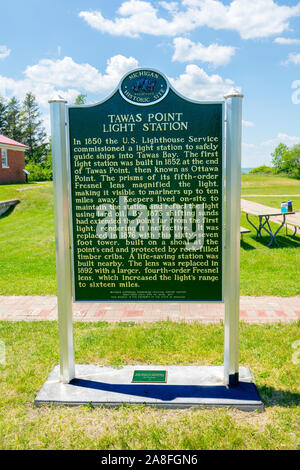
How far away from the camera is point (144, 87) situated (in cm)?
382

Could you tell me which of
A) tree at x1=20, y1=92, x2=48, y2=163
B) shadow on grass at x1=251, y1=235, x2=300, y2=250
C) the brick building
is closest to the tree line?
tree at x1=20, y1=92, x2=48, y2=163

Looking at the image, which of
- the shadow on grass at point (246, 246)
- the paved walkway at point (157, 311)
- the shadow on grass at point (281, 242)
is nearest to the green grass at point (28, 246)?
the paved walkway at point (157, 311)

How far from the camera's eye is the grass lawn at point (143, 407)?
3.26 metres

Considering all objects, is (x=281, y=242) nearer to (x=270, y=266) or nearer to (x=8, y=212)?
(x=270, y=266)

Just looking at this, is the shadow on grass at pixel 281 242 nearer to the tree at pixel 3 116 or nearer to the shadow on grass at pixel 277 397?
the shadow on grass at pixel 277 397

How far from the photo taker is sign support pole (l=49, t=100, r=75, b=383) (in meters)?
3.79

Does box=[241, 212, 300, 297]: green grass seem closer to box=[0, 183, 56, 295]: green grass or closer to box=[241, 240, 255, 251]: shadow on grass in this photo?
box=[241, 240, 255, 251]: shadow on grass

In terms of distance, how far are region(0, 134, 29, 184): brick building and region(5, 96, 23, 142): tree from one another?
30.0m

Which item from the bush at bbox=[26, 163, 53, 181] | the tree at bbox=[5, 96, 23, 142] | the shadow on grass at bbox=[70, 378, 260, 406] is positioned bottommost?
the shadow on grass at bbox=[70, 378, 260, 406]

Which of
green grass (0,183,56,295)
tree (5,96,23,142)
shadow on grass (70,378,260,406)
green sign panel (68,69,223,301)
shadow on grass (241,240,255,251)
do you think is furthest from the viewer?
tree (5,96,23,142)

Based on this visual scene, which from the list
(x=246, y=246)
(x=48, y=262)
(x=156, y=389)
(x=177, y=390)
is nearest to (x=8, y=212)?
(x=48, y=262)

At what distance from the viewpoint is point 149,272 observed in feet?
13.6

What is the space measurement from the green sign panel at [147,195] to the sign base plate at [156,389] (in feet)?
2.50

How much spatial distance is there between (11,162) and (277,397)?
3060 centimetres
